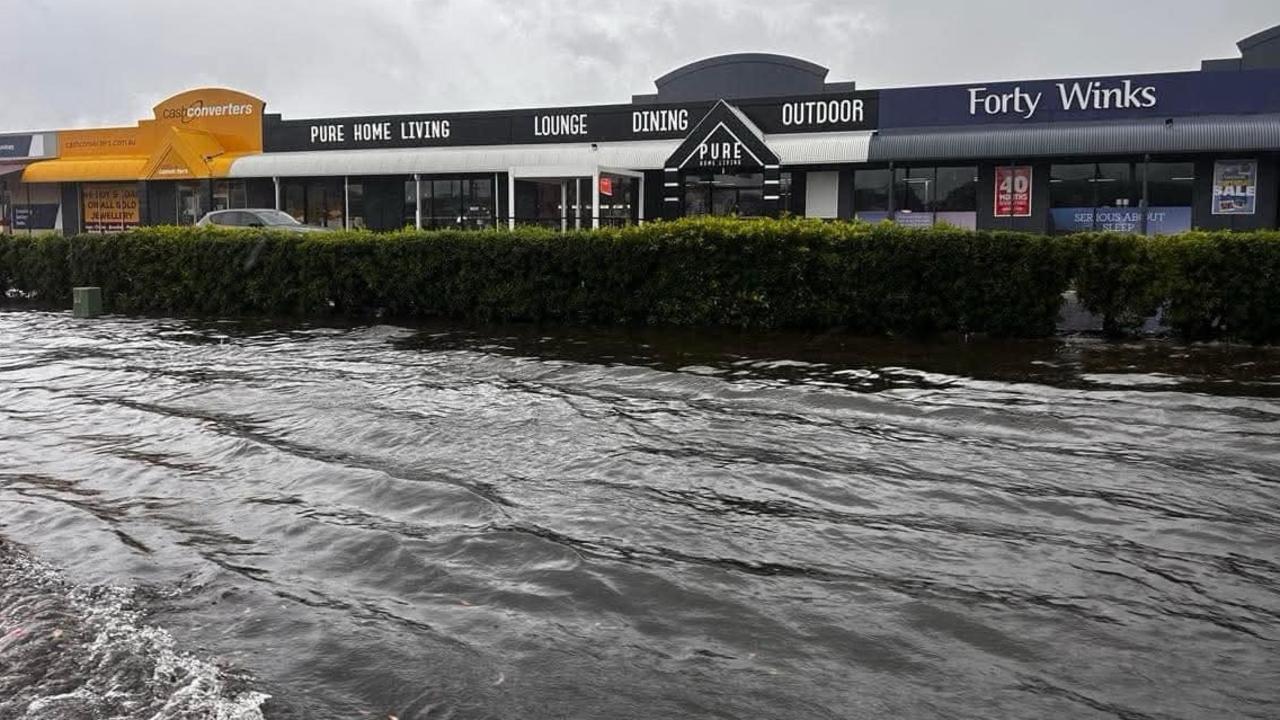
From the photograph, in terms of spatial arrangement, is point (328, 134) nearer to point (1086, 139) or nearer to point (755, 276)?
point (1086, 139)

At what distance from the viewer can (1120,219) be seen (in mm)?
24625

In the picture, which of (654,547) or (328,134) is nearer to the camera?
(654,547)

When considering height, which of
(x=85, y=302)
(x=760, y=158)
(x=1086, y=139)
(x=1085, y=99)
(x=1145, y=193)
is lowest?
(x=85, y=302)

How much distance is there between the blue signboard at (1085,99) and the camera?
24.5 meters

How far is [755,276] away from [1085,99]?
15.7 metres

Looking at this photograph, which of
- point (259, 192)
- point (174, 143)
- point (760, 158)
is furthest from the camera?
point (259, 192)

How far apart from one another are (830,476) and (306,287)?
1193 cm

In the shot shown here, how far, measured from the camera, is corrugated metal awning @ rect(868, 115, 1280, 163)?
74.8 ft

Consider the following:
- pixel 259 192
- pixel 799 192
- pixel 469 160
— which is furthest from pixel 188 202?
pixel 799 192

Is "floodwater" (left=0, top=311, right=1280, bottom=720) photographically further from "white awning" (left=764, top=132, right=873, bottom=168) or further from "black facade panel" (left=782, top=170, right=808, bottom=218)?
"black facade panel" (left=782, top=170, right=808, bottom=218)

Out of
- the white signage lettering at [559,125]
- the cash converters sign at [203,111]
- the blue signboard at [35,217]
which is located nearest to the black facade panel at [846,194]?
the white signage lettering at [559,125]

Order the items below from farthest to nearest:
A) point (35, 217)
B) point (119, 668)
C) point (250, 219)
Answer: point (35, 217)
point (250, 219)
point (119, 668)

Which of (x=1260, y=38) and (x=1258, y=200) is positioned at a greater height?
(x=1260, y=38)

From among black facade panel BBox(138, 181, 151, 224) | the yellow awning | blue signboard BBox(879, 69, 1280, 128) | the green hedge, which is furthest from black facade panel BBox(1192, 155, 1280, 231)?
black facade panel BBox(138, 181, 151, 224)
